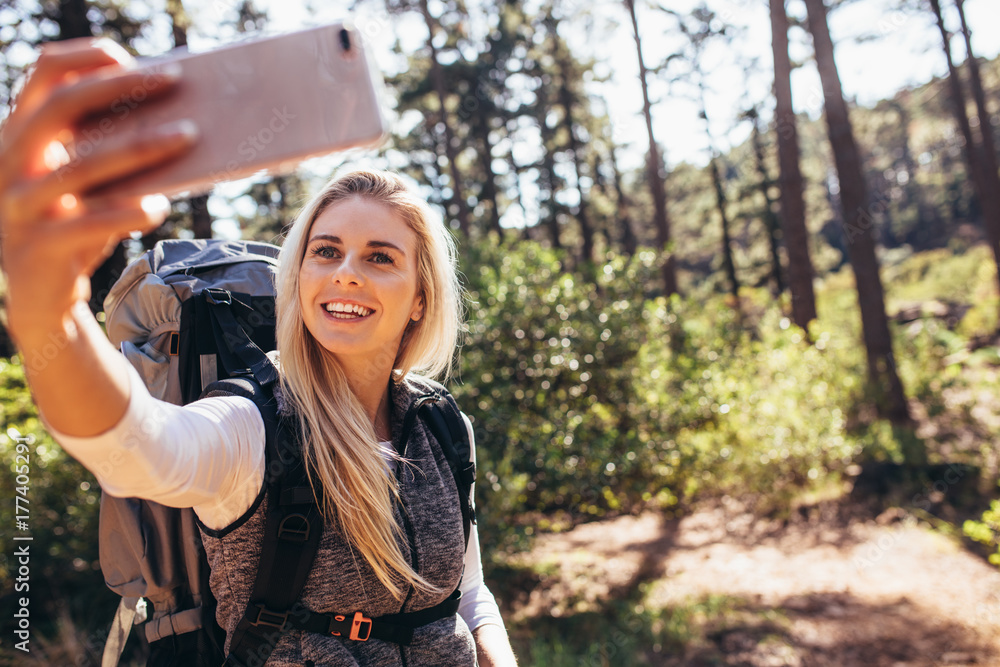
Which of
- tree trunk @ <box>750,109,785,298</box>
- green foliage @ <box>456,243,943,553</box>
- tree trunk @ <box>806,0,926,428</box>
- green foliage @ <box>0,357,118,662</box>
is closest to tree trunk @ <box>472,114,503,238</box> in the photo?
tree trunk @ <box>750,109,785,298</box>

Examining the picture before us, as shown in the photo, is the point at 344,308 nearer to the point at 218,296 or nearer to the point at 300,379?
the point at 300,379

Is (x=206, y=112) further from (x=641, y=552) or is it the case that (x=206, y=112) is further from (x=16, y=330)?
(x=641, y=552)

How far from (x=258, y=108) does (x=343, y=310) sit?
88 centimetres

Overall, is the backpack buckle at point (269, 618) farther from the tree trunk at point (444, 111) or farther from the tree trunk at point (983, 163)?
the tree trunk at point (983, 163)

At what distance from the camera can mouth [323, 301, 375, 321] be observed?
167 centimetres

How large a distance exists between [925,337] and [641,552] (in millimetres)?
6910

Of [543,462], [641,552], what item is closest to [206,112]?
[543,462]

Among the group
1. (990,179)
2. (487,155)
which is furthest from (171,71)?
(487,155)

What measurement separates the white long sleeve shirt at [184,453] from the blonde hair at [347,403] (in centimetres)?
18

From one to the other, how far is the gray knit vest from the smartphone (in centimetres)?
87

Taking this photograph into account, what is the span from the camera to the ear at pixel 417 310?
2018mm

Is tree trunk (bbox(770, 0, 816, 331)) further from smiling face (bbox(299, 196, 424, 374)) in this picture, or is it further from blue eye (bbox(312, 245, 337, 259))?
blue eye (bbox(312, 245, 337, 259))

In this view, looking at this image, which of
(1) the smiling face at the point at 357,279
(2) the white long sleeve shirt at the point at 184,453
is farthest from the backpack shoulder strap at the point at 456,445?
(2) the white long sleeve shirt at the point at 184,453

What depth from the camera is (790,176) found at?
9992 mm
